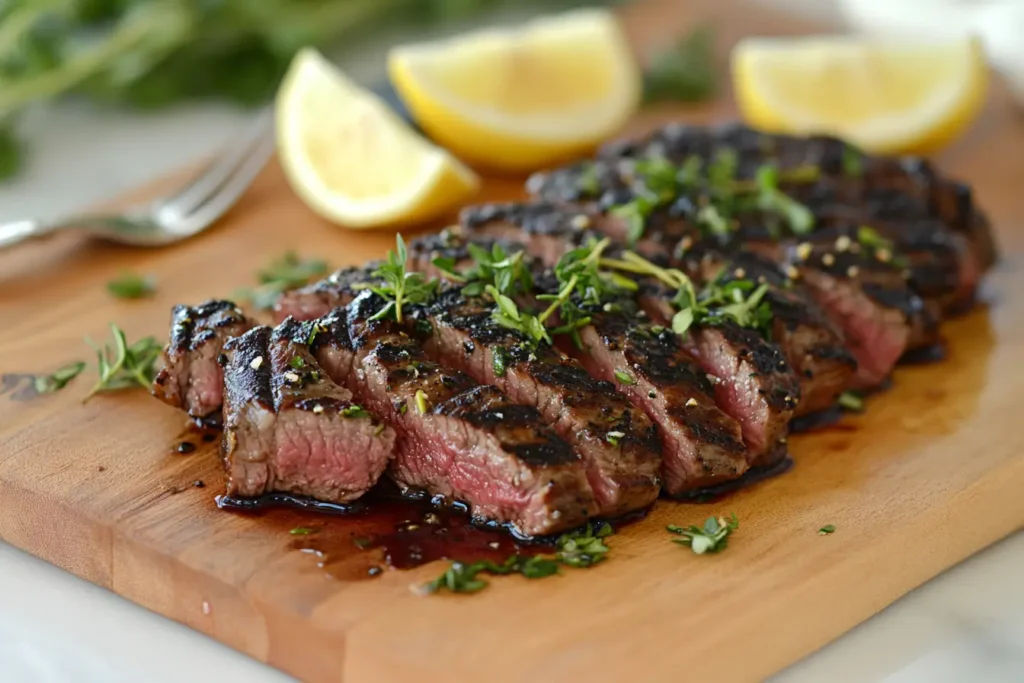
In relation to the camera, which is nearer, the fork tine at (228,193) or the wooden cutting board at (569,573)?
the wooden cutting board at (569,573)

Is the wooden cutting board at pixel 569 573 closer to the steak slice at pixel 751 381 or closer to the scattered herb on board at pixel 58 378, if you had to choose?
the scattered herb on board at pixel 58 378

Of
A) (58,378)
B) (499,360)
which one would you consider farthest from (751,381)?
(58,378)

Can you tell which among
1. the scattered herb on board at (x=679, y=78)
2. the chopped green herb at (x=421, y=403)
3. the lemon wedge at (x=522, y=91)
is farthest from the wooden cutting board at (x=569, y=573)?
the scattered herb on board at (x=679, y=78)

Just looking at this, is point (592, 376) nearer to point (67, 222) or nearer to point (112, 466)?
point (112, 466)

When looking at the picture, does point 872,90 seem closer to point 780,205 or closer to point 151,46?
point 780,205

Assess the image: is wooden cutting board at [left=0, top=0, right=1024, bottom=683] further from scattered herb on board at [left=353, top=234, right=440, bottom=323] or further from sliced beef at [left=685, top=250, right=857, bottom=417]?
scattered herb on board at [left=353, top=234, right=440, bottom=323]

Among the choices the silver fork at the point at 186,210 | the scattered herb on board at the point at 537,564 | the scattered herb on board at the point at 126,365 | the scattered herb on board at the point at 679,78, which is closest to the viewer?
the scattered herb on board at the point at 537,564

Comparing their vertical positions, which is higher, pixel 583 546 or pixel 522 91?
pixel 522 91
